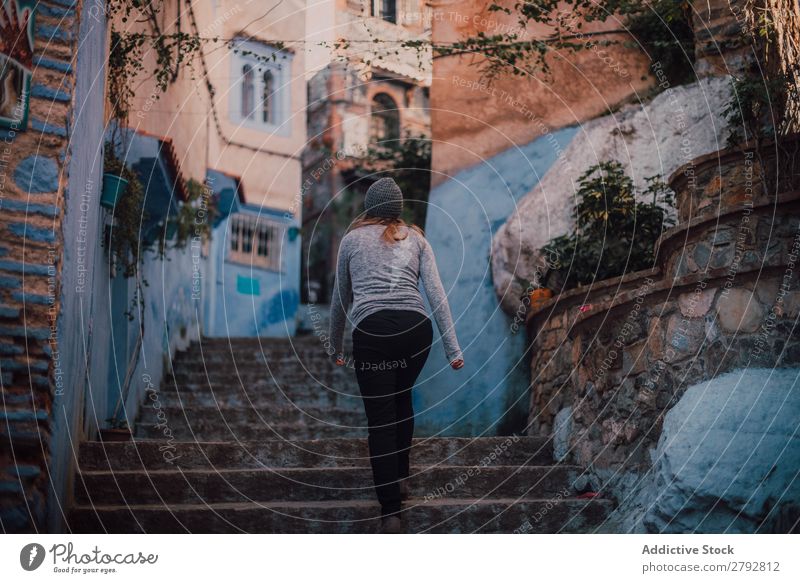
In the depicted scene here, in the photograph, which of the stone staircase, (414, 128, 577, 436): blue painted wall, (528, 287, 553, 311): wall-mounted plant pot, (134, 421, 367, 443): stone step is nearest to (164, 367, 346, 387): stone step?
(414, 128, 577, 436): blue painted wall

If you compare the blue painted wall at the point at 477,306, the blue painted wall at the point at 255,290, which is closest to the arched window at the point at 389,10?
the blue painted wall at the point at 477,306

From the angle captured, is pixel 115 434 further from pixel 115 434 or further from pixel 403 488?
pixel 403 488

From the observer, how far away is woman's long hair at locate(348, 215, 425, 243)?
3910mm

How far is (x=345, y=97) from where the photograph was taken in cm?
1920

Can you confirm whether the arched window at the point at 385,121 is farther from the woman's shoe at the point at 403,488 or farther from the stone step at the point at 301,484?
the woman's shoe at the point at 403,488

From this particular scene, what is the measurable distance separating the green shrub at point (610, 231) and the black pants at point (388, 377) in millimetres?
1890

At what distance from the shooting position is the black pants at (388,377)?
11.9 ft

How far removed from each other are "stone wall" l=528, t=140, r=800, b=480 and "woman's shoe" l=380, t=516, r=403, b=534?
0.98 m

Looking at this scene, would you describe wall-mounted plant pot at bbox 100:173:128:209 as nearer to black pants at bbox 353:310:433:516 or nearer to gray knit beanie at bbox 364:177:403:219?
gray knit beanie at bbox 364:177:403:219

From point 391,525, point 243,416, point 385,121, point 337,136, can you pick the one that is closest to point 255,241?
point 337,136

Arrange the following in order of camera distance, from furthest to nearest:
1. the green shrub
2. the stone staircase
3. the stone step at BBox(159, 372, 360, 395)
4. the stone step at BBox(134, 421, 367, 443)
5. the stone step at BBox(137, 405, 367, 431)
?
the stone step at BBox(159, 372, 360, 395) → the stone step at BBox(137, 405, 367, 431) → the green shrub → the stone step at BBox(134, 421, 367, 443) → the stone staircase

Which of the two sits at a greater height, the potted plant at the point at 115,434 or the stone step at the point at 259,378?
the stone step at the point at 259,378

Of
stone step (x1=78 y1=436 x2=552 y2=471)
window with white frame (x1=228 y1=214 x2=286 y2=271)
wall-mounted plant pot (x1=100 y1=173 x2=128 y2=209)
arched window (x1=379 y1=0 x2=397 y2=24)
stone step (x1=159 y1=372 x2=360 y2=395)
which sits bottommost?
stone step (x1=78 y1=436 x2=552 y2=471)

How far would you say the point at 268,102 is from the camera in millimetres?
14766
